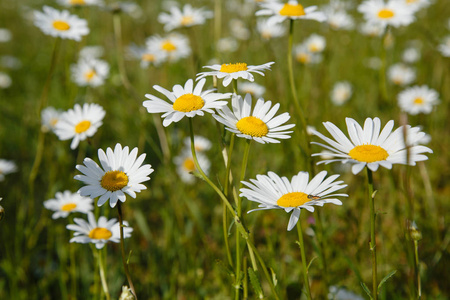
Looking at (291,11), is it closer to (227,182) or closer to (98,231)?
(227,182)

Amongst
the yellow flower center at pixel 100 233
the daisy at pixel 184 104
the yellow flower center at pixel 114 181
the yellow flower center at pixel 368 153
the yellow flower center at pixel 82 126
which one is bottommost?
the yellow flower center at pixel 100 233

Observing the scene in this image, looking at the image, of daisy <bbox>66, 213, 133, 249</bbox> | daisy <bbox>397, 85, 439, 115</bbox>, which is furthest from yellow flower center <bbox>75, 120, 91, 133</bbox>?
daisy <bbox>397, 85, 439, 115</bbox>

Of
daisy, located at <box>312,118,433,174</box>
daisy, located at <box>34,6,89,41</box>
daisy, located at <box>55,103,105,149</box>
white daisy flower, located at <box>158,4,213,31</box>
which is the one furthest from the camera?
white daisy flower, located at <box>158,4,213,31</box>

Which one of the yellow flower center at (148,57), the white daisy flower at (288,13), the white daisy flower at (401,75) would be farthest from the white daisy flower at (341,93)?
the white daisy flower at (288,13)

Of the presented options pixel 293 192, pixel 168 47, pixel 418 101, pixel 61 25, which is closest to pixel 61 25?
pixel 61 25

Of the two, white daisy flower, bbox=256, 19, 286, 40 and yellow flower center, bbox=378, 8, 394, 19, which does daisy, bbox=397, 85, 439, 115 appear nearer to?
yellow flower center, bbox=378, 8, 394, 19

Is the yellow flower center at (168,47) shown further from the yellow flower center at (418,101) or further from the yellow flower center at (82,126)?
the yellow flower center at (418,101)

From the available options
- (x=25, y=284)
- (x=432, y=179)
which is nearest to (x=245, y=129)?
(x=25, y=284)
